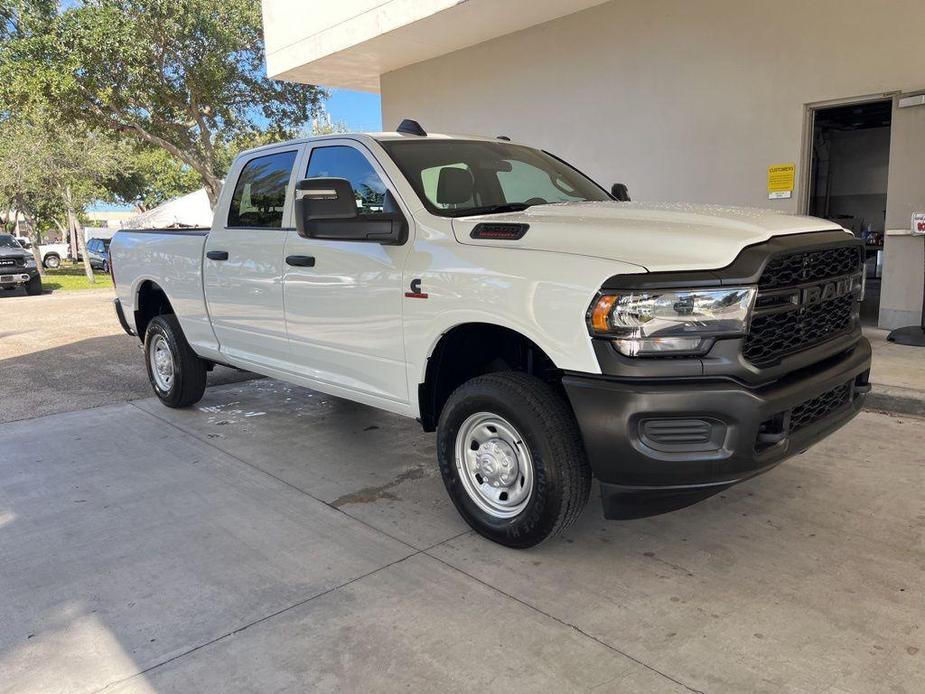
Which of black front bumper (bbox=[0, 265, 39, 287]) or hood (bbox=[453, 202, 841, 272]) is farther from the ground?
hood (bbox=[453, 202, 841, 272])

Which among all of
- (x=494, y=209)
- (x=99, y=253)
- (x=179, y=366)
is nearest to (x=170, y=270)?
(x=179, y=366)

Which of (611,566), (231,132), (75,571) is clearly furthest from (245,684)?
(231,132)

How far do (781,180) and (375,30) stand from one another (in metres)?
6.33

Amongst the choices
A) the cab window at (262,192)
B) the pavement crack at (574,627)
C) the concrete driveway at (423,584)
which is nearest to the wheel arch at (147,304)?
the cab window at (262,192)

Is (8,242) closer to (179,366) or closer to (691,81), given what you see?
(179,366)

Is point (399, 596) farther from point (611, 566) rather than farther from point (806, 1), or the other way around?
point (806, 1)

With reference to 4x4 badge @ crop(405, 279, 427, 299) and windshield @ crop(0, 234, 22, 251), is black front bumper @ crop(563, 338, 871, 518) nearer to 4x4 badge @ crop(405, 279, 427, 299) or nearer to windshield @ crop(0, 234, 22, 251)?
4x4 badge @ crop(405, 279, 427, 299)

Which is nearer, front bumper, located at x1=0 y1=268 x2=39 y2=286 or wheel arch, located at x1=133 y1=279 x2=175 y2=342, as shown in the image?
wheel arch, located at x1=133 y1=279 x2=175 y2=342

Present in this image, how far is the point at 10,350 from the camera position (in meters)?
9.62

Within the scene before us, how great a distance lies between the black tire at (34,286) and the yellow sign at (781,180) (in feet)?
60.7

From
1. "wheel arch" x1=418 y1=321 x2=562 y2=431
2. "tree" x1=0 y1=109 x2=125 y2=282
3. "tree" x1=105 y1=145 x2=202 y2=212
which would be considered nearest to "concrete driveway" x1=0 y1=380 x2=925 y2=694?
"wheel arch" x1=418 y1=321 x2=562 y2=431

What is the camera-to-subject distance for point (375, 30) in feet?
36.2

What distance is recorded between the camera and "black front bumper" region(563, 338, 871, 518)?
2793 millimetres

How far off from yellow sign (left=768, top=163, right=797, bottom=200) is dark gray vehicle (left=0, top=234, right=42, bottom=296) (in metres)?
18.4
